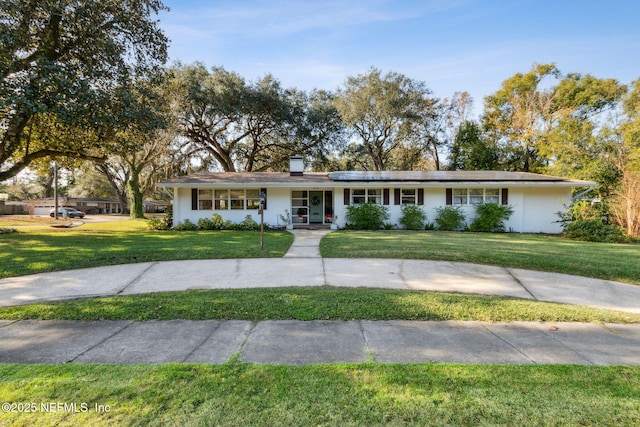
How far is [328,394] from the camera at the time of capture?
223 cm

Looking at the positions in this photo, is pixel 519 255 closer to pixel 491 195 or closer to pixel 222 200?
pixel 491 195

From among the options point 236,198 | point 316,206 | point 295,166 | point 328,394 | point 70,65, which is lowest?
point 328,394

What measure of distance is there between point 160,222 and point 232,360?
14897 millimetres

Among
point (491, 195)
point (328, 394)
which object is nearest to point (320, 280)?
point (328, 394)

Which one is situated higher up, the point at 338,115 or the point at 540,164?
the point at 338,115

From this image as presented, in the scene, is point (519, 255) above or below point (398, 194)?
below

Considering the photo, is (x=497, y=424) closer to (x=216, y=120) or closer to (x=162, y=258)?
(x=162, y=258)

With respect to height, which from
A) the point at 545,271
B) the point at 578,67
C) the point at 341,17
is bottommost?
the point at 545,271

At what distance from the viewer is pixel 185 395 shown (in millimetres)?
2207

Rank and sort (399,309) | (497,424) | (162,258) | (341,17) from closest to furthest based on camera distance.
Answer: (497,424) → (399,309) → (162,258) → (341,17)

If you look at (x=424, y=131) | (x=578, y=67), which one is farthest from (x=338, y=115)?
(x=578, y=67)

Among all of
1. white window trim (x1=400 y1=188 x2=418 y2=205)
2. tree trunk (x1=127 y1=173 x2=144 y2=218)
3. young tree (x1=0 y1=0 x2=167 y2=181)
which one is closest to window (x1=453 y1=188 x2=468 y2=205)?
white window trim (x1=400 y1=188 x2=418 y2=205)

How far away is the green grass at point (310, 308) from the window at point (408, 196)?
35.3 ft

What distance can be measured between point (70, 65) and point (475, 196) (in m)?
18.0
